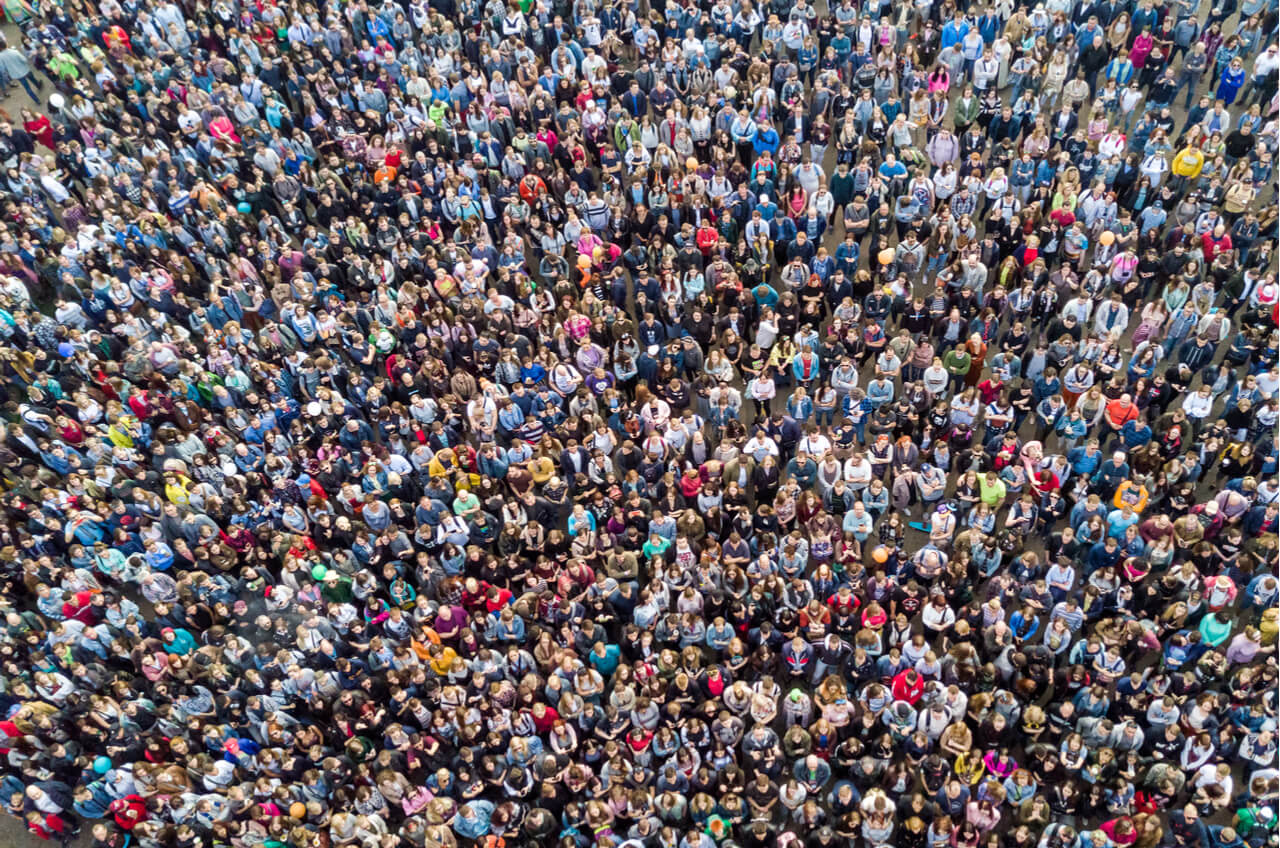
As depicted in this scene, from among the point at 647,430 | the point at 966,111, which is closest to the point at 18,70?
the point at 647,430

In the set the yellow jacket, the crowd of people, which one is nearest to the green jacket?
the crowd of people

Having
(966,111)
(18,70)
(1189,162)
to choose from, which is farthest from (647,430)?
(18,70)

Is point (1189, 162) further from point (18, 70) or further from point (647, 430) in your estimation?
point (18, 70)

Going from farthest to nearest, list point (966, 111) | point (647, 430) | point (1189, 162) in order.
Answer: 1. point (966, 111)
2. point (1189, 162)
3. point (647, 430)

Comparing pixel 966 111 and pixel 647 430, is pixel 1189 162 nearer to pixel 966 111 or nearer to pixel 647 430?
pixel 966 111

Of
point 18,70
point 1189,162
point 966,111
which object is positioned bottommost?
point 1189,162

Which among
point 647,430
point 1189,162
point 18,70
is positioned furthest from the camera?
point 18,70

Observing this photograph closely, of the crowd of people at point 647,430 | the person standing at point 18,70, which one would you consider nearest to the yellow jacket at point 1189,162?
the crowd of people at point 647,430

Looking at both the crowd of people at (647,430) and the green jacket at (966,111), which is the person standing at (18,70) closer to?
the crowd of people at (647,430)

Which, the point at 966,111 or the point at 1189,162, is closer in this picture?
the point at 1189,162

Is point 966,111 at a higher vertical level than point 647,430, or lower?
higher
